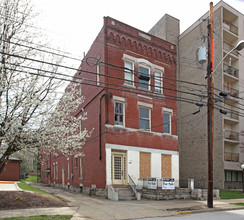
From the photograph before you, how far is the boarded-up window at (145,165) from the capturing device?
2069 cm

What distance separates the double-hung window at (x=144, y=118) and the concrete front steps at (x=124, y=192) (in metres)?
4.96

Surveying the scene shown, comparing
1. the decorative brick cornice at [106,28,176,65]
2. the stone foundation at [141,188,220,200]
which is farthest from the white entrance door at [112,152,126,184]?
the decorative brick cornice at [106,28,176,65]

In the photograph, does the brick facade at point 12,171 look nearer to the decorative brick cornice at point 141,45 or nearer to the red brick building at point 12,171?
the red brick building at point 12,171

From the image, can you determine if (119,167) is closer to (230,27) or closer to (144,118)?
(144,118)

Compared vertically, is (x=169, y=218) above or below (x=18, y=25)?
below

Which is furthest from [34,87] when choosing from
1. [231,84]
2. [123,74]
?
[231,84]

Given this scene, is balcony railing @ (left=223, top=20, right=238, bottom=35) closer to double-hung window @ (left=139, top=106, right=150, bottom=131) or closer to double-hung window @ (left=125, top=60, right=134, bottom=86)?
double-hung window @ (left=125, top=60, right=134, bottom=86)

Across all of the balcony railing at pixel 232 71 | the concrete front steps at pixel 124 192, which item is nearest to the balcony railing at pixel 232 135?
the balcony railing at pixel 232 71

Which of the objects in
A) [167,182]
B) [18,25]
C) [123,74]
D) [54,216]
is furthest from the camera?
[123,74]

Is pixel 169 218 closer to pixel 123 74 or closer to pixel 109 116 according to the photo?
pixel 109 116

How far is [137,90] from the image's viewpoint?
2138cm

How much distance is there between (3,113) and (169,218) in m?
8.70

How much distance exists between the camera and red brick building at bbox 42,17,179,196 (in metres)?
19.7

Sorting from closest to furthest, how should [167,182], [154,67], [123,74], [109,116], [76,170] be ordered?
[167,182], [109,116], [123,74], [154,67], [76,170]
